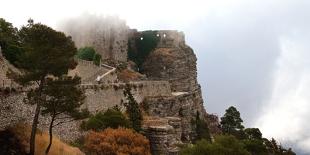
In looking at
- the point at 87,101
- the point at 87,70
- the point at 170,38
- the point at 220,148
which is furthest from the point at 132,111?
the point at 170,38

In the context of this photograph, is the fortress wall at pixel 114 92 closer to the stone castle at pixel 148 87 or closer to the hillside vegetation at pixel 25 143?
the stone castle at pixel 148 87

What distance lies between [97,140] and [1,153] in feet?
29.4

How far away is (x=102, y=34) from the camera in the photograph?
266 ft

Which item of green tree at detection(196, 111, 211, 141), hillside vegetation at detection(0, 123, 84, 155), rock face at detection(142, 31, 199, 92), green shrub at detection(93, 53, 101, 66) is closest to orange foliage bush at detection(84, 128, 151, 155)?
hillside vegetation at detection(0, 123, 84, 155)

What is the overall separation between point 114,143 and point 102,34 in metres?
38.7

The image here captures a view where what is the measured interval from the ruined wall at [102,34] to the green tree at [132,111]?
16902 mm

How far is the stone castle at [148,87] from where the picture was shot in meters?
47.4

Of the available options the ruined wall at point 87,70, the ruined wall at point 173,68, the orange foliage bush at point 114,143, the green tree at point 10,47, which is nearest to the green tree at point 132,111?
the ruined wall at point 87,70

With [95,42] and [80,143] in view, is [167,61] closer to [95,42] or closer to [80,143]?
[95,42]

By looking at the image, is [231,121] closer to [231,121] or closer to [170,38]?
[231,121]

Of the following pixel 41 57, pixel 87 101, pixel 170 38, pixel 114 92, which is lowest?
pixel 87 101

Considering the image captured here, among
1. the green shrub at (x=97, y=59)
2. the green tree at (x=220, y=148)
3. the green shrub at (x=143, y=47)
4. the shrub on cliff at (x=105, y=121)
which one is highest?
the green shrub at (x=143, y=47)

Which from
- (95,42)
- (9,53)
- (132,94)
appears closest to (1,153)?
(9,53)

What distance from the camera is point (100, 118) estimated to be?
4916cm
